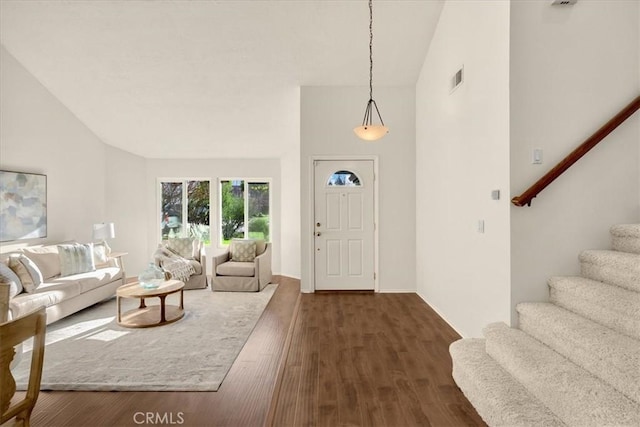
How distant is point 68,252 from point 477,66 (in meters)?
5.65

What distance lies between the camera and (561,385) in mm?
1601

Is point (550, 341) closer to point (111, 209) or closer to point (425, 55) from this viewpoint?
point (425, 55)

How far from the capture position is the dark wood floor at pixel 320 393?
2.02 meters

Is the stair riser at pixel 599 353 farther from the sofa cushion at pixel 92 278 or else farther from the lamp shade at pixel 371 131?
the sofa cushion at pixel 92 278

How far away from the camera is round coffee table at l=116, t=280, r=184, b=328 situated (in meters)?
4.02

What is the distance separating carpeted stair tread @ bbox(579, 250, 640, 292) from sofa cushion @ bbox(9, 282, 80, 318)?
5262 mm

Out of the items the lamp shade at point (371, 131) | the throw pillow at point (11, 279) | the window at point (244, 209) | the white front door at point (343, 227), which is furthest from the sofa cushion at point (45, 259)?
the lamp shade at point (371, 131)

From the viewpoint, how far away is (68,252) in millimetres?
4504

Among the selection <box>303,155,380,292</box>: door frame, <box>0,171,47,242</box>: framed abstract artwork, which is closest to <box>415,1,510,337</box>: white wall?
<box>303,155,380,292</box>: door frame

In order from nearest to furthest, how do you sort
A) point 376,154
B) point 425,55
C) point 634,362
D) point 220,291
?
point 634,362, point 425,55, point 376,154, point 220,291

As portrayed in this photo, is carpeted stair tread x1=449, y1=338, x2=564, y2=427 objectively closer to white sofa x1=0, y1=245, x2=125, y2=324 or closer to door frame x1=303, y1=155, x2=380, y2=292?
door frame x1=303, y1=155, x2=380, y2=292

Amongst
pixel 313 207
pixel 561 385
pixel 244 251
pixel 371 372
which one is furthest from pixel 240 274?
pixel 561 385

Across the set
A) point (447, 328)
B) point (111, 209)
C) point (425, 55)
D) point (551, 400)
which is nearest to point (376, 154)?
point (425, 55)

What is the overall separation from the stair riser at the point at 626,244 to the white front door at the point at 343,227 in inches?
114
